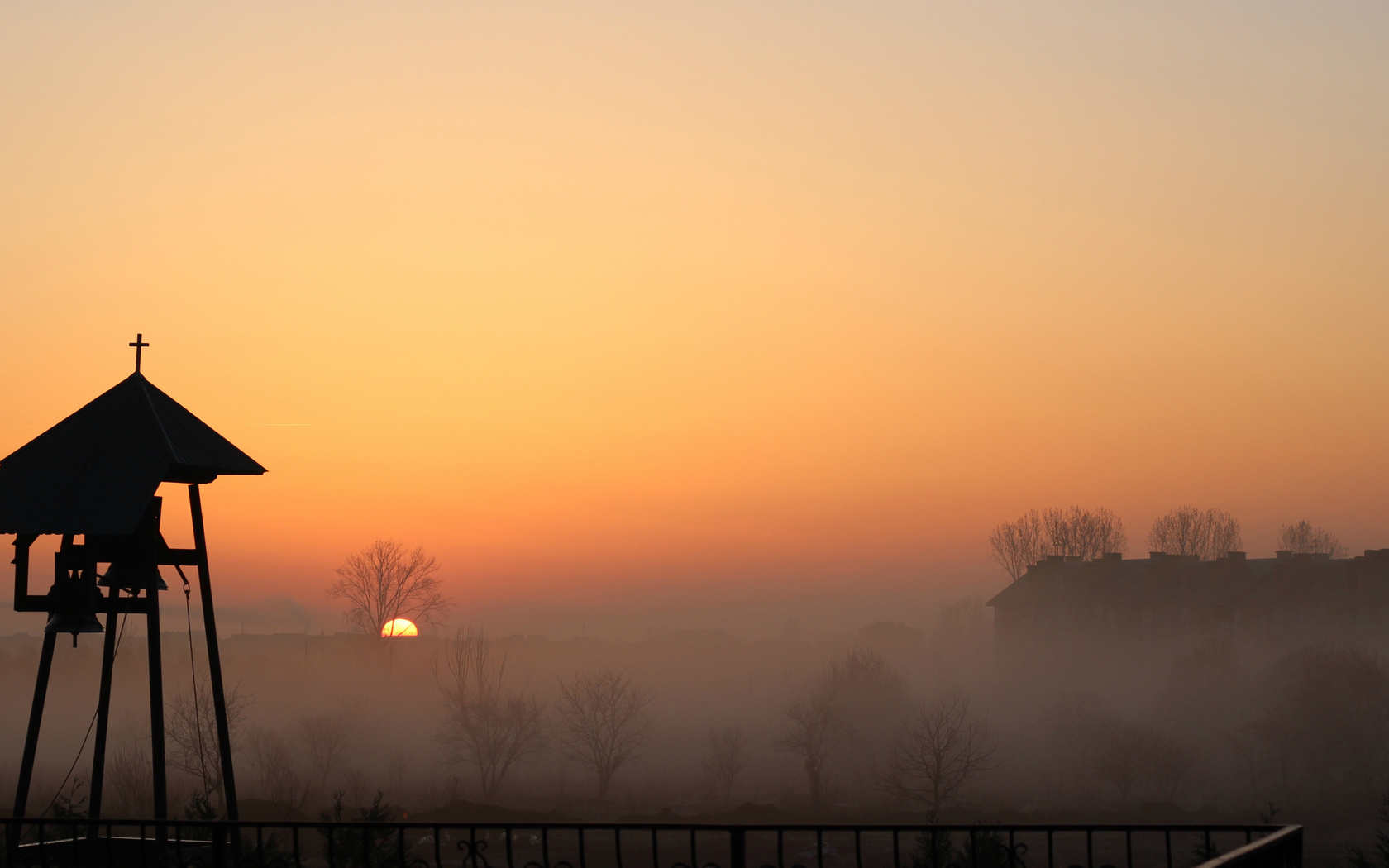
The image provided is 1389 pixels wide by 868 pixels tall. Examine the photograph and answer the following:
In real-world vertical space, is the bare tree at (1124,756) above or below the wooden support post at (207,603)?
below

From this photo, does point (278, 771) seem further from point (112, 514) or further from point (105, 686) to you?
point (112, 514)

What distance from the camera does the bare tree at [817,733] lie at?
89.4m

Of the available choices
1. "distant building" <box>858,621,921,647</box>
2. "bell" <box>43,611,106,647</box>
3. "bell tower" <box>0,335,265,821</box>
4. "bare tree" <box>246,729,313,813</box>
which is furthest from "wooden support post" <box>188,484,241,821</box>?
"distant building" <box>858,621,921,647</box>

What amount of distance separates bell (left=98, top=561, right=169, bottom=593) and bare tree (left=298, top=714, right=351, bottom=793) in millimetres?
81579

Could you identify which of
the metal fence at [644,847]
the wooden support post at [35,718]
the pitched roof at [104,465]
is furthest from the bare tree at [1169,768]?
the pitched roof at [104,465]

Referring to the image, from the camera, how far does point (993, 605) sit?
314ft

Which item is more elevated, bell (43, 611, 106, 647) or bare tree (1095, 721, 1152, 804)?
bell (43, 611, 106, 647)

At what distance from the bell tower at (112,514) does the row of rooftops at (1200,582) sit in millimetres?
79655

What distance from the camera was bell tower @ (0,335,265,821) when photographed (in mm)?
13977

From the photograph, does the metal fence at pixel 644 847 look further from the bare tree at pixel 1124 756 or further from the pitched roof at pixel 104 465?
the bare tree at pixel 1124 756

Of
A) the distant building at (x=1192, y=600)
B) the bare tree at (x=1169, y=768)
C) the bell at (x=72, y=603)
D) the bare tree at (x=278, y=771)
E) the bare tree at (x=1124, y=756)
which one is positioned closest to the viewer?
the bell at (x=72, y=603)

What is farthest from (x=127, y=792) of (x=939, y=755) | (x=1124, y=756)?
(x=1124, y=756)

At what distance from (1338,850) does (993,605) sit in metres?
36.3

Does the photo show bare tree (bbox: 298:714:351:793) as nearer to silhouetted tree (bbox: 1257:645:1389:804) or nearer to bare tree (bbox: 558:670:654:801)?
bare tree (bbox: 558:670:654:801)
